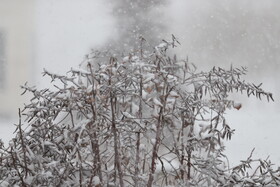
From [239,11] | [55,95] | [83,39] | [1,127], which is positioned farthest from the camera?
[239,11]

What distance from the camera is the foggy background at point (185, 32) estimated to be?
5262mm

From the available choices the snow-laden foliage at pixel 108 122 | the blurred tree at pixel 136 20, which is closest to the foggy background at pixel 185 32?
the blurred tree at pixel 136 20

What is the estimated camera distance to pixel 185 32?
5.74 meters

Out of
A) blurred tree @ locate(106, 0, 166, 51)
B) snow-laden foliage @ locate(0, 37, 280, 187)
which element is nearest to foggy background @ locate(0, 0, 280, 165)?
blurred tree @ locate(106, 0, 166, 51)

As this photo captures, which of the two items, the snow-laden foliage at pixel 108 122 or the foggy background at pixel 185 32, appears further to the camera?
the foggy background at pixel 185 32

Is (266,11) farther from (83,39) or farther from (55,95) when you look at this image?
(55,95)

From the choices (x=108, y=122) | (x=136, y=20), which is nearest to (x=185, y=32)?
(x=136, y=20)

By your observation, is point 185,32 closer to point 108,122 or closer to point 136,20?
point 136,20

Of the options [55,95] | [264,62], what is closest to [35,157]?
[55,95]

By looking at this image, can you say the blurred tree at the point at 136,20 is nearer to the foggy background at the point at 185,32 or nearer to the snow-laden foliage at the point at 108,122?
the foggy background at the point at 185,32

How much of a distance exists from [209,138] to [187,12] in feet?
17.1

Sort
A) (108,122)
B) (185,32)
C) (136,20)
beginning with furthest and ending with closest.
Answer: (185,32)
(136,20)
(108,122)

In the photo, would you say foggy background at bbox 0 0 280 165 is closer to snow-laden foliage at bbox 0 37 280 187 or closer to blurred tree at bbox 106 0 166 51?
blurred tree at bbox 106 0 166 51

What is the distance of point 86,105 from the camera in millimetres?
1056
